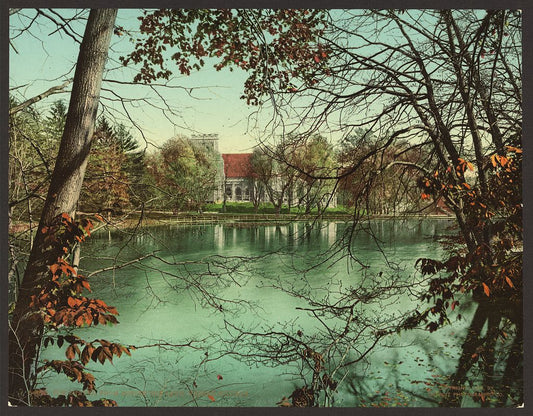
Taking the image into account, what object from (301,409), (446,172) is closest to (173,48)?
(446,172)

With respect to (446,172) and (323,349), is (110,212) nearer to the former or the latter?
(323,349)

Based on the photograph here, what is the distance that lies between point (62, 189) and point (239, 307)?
1.33 meters

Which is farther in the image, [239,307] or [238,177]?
[238,177]

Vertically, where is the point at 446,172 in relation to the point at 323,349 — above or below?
above

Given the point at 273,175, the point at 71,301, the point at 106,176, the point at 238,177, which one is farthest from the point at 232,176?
the point at 71,301

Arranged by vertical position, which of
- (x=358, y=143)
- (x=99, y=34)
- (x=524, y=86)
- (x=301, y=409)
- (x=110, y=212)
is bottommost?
(x=301, y=409)

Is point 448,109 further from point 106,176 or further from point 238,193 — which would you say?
point 106,176

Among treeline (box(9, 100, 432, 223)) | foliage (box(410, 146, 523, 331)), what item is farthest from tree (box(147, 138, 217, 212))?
foliage (box(410, 146, 523, 331))

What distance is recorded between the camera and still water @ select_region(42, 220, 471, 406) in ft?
8.57

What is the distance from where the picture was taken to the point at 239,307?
2848 mm

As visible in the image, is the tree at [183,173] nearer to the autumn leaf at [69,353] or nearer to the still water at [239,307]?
the still water at [239,307]

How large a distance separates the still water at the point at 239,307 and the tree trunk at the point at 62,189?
164mm

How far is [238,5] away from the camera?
2.72m

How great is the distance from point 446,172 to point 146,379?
224 centimetres
